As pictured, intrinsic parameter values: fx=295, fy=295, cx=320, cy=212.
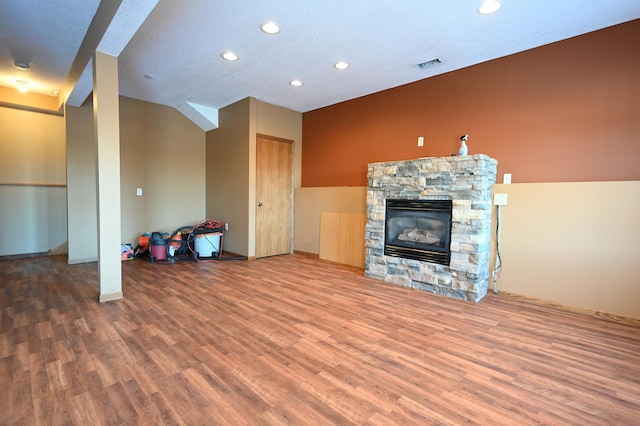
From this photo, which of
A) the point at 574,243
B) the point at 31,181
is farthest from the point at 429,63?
the point at 31,181

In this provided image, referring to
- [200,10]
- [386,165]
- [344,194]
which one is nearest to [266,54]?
[200,10]

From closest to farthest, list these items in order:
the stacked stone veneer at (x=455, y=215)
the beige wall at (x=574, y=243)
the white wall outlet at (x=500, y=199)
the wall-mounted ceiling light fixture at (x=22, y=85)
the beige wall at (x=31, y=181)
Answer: the beige wall at (x=574, y=243) → the stacked stone veneer at (x=455, y=215) → the white wall outlet at (x=500, y=199) → the wall-mounted ceiling light fixture at (x=22, y=85) → the beige wall at (x=31, y=181)

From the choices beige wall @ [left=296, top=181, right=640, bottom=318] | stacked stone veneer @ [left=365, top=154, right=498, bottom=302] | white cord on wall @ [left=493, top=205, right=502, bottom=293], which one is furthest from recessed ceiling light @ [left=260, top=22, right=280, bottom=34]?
white cord on wall @ [left=493, top=205, right=502, bottom=293]

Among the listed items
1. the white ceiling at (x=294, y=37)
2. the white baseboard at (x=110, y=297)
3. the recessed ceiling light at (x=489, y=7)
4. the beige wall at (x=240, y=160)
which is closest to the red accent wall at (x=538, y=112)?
the white ceiling at (x=294, y=37)

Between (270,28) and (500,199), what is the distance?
310 cm

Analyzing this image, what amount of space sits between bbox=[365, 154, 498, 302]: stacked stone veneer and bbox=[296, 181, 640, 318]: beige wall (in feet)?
0.96

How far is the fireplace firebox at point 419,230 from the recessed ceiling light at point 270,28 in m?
2.41

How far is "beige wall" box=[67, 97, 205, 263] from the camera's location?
4707 mm

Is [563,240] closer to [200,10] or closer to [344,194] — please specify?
[344,194]

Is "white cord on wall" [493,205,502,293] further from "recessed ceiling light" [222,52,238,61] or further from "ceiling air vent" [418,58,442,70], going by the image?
"recessed ceiling light" [222,52,238,61]

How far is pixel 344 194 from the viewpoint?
496 centimetres

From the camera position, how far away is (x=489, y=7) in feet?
8.40

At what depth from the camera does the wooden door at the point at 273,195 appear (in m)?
5.25

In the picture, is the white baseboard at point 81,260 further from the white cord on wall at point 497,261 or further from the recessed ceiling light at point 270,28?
the white cord on wall at point 497,261
